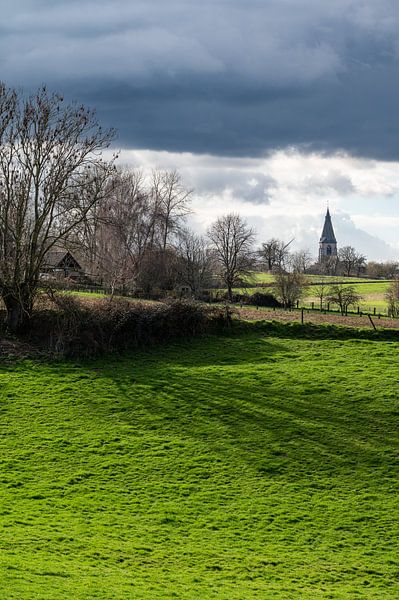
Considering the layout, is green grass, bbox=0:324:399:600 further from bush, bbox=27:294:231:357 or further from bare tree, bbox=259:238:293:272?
bare tree, bbox=259:238:293:272

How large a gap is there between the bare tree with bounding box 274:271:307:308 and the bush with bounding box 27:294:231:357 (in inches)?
1208

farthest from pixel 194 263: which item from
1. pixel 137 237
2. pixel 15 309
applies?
pixel 15 309

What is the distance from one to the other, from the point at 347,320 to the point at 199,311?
1133 cm

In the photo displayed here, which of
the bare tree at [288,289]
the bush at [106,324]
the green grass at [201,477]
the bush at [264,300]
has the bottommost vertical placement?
the green grass at [201,477]

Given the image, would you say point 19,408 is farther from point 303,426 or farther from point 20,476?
point 303,426

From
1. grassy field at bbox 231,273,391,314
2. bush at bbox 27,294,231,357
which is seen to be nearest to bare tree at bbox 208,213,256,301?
grassy field at bbox 231,273,391,314

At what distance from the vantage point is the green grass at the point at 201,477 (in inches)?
532

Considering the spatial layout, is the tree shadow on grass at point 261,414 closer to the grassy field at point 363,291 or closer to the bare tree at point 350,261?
the grassy field at point 363,291

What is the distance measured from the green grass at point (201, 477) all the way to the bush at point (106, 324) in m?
1.56

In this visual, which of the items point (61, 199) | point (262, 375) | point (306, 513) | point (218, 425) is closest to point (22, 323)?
point (61, 199)

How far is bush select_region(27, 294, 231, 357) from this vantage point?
109 feet

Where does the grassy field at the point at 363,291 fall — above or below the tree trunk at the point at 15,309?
above

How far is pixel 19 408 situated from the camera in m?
25.7

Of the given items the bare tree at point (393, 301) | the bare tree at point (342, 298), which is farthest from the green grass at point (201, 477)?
the bare tree at point (342, 298)
